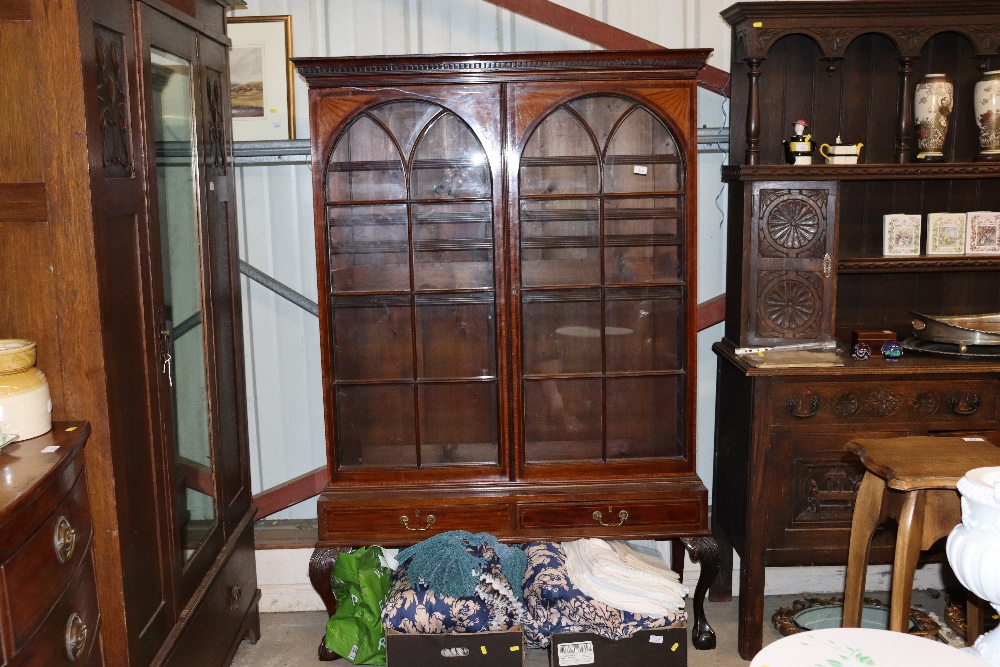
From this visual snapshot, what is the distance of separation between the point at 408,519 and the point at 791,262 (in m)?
1.67

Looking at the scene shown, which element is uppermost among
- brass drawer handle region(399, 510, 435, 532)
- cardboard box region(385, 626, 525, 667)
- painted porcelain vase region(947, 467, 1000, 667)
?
painted porcelain vase region(947, 467, 1000, 667)

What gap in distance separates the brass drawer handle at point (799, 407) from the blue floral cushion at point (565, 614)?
2.54 feet

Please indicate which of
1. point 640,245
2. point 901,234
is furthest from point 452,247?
point 901,234

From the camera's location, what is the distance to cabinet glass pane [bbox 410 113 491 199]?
3180mm

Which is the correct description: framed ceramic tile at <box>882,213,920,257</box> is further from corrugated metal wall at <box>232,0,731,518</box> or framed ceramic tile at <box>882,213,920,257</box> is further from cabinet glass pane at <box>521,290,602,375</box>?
cabinet glass pane at <box>521,290,602,375</box>

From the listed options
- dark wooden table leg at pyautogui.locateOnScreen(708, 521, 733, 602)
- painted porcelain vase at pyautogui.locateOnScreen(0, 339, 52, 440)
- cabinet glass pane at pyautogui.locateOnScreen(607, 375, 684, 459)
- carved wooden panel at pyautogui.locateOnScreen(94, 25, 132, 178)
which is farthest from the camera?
dark wooden table leg at pyautogui.locateOnScreen(708, 521, 733, 602)

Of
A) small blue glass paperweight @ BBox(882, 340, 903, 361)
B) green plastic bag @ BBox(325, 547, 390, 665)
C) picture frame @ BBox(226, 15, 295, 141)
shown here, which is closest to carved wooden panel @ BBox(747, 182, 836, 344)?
small blue glass paperweight @ BBox(882, 340, 903, 361)

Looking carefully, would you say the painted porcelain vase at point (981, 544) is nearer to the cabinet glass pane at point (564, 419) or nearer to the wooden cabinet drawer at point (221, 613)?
the cabinet glass pane at point (564, 419)

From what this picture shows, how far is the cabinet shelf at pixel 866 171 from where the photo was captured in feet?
10.4

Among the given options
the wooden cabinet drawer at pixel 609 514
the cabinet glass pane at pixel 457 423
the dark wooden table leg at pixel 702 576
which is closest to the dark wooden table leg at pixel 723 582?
the dark wooden table leg at pixel 702 576

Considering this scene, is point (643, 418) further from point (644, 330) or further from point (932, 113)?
point (932, 113)

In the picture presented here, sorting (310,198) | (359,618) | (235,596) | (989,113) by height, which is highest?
(989,113)

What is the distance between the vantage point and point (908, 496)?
2.28m

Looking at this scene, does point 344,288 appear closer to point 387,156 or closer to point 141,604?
point 387,156
